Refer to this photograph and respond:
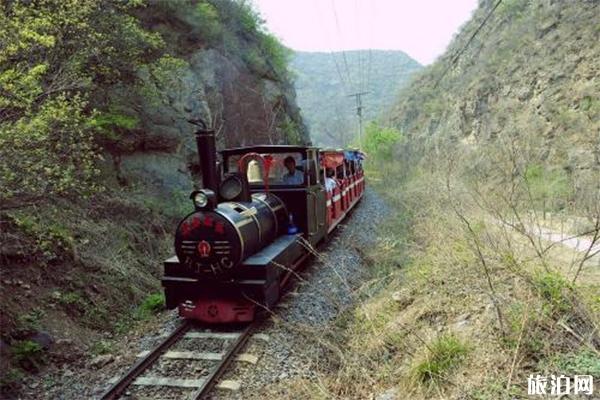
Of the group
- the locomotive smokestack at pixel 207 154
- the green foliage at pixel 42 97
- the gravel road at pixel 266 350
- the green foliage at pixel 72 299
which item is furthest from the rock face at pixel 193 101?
the gravel road at pixel 266 350

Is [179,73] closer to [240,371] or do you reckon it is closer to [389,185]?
[240,371]

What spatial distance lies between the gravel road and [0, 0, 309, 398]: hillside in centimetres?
34

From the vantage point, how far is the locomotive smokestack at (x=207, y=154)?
629cm

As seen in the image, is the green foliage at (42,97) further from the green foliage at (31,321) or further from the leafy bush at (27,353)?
the leafy bush at (27,353)

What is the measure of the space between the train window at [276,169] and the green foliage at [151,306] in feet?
8.87

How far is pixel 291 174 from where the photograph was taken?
8.72 metres

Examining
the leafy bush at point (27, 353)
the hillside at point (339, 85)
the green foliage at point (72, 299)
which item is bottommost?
the leafy bush at point (27, 353)

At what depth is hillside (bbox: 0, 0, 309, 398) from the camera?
18.7ft

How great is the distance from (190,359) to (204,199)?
2.12m

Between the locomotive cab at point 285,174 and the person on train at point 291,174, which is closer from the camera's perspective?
the locomotive cab at point 285,174

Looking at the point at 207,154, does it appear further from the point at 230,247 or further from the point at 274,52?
the point at 274,52

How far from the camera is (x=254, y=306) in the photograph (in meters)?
6.42

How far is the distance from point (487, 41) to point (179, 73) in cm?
2989

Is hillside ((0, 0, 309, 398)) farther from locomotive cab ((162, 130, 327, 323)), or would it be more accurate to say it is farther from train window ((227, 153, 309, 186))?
train window ((227, 153, 309, 186))
